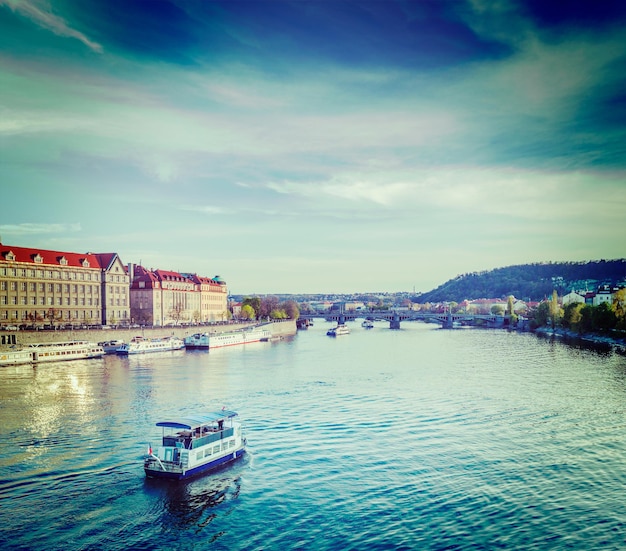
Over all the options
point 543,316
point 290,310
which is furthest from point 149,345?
point 290,310

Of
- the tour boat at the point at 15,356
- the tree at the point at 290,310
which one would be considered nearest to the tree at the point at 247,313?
the tree at the point at 290,310

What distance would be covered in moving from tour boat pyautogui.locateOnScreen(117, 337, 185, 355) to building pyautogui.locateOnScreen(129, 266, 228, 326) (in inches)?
701

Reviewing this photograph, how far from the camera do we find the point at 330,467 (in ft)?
82.1

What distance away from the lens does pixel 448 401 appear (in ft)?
129

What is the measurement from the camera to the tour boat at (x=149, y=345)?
69250mm

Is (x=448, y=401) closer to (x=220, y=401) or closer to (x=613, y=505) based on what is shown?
(x=220, y=401)

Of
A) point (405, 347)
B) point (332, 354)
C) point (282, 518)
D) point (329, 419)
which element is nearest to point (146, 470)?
point (282, 518)

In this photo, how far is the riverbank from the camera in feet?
250

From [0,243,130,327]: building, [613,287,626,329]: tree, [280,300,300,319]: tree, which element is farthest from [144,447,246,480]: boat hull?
[280,300,300,319]: tree

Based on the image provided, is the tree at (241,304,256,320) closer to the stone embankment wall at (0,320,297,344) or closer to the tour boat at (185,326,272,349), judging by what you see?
the tour boat at (185,326,272,349)

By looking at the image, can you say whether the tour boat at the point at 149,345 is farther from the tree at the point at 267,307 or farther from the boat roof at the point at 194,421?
the tree at the point at 267,307

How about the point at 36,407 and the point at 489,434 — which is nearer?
the point at 489,434

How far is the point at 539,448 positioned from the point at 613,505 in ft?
21.7

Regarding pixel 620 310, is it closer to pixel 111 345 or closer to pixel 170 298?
pixel 111 345
